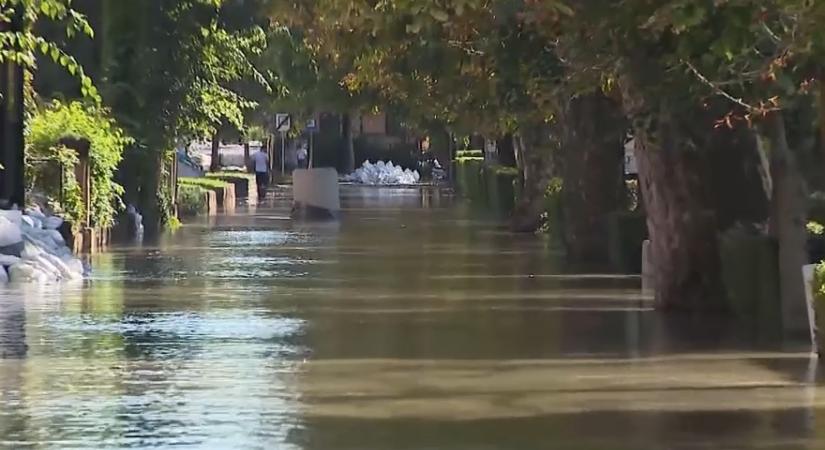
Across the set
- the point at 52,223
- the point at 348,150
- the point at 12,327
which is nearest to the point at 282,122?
the point at 348,150

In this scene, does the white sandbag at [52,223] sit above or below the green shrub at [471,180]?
below

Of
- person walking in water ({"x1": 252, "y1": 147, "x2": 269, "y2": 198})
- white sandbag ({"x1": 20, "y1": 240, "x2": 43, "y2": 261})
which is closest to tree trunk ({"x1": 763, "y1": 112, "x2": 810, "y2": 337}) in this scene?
white sandbag ({"x1": 20, "y1": 240, "x2": 43, "y2": 261})

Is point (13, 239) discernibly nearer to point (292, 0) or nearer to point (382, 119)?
point (292, 0)

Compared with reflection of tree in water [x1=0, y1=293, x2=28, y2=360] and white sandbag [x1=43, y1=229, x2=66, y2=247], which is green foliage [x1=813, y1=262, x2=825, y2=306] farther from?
white sandbag [x1=43, y1=229, x2=66, y2=247]

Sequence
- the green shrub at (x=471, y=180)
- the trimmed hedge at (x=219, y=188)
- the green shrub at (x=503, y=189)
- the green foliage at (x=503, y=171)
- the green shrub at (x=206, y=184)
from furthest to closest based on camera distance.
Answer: the green shrub at (x=471, y=180) < the trimmed hedge at (x=219, y=188) < the green shrub at (x=206, y=184) < the green foliage at (x=503, y=171) < the green shrub at (x=503, y=189)

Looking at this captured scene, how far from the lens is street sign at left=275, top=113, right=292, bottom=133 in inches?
2201

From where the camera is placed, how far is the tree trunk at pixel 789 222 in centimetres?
1541

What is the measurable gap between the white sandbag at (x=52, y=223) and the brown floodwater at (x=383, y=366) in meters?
1.49

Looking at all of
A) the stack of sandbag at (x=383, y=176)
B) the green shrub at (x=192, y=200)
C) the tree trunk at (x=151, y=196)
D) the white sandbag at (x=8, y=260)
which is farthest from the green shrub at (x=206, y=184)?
the stack of sandbag at (x=383, y=176)

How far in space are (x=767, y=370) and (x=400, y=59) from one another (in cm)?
1148

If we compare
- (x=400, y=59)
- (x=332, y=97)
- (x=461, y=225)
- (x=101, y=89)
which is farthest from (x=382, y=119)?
(x=400, y=59)

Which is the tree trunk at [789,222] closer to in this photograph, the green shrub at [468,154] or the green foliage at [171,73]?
the green foliage at [171,73]

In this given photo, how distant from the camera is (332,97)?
4300 centimetres

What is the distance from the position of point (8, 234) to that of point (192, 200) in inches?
755
